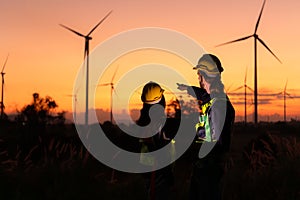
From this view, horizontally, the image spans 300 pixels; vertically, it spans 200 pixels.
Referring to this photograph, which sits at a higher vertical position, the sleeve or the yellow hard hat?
the yellow hard hat

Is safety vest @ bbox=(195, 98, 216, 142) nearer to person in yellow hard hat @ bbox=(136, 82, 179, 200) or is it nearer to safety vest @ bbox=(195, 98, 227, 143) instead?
safety vest @ bbox=(195, 98, 227, 143)

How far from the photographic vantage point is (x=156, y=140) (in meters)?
8.02

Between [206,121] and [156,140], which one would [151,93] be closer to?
[156,140]

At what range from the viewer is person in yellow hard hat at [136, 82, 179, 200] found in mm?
7910

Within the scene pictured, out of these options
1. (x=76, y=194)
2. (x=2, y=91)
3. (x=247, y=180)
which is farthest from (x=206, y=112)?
(x=2, y=91)

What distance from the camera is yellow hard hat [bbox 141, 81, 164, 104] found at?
311 inches

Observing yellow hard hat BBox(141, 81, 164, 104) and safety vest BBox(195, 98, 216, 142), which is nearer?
safety vest BBox(195, 98, 216, 142)

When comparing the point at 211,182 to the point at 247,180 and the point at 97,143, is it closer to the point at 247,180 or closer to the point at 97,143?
the point at 247,180

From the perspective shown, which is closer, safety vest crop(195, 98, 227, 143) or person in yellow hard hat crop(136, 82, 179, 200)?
safety vest crop(195, 98, 227, 143)

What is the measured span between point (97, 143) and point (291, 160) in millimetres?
17350

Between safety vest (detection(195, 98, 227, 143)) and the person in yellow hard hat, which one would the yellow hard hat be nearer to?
the person in yellow hard hat

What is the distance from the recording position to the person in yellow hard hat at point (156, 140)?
26.0ft

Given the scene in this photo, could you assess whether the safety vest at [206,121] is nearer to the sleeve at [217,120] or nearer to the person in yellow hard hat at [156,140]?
the sleeve at [217,120]

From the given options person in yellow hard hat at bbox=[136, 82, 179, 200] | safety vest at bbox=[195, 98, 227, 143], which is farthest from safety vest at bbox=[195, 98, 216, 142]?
person in yellow hard hat at bbox=[136, 82, 179, 200]
